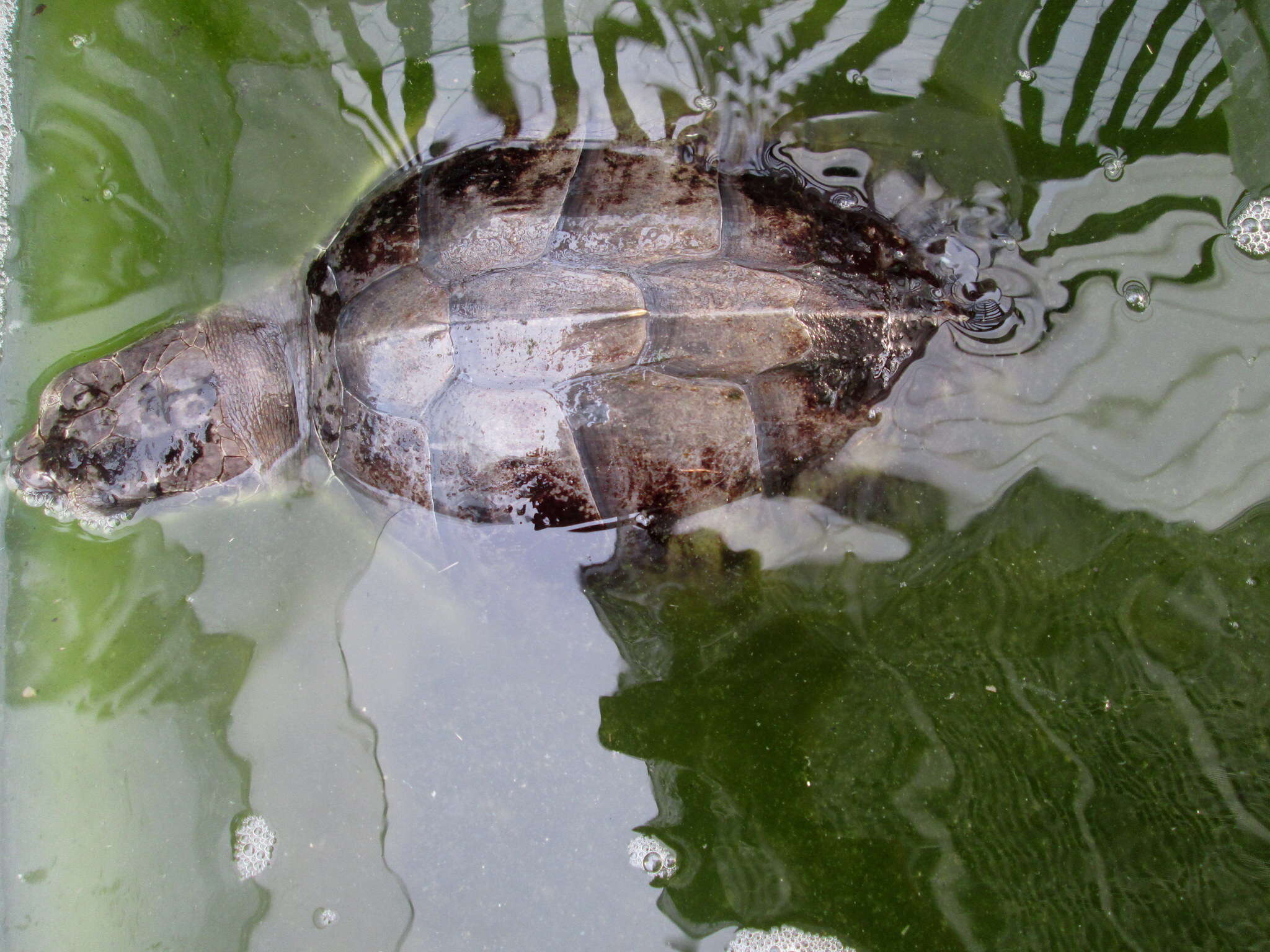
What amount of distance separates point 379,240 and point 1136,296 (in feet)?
7.60

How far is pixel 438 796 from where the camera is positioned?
2.34 metres

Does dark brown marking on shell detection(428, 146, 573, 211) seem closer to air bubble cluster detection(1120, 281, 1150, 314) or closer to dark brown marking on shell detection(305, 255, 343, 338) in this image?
dark brown marking on shell detection(305, 255, 343, 338)

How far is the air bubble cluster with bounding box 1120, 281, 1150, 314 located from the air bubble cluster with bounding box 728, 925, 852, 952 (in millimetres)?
2143

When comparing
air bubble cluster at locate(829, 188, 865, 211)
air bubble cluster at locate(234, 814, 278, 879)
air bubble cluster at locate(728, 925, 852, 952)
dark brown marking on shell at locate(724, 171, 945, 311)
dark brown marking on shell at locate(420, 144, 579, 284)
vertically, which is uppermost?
air bubble cluster at locate(829, 188, 865, 211)

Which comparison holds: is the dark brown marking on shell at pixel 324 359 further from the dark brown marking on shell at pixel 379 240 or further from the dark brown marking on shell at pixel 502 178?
the dark brown marking on shell at pixel 502 178

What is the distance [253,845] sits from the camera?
2.36 metres

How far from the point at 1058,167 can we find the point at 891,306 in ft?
2.62

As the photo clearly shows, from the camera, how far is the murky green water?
2248 mm

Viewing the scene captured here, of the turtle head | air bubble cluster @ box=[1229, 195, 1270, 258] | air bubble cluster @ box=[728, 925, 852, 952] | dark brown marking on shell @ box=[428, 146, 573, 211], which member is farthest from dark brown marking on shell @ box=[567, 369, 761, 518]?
air bubble cluster @ box=[1229, 195, 1270, 258]

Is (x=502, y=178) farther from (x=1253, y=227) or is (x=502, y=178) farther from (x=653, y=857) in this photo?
(x=1253, y=227)

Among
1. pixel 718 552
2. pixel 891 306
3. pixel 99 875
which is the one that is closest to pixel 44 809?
pixel 99 875

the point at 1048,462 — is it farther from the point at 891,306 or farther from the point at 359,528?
the point at 359,528

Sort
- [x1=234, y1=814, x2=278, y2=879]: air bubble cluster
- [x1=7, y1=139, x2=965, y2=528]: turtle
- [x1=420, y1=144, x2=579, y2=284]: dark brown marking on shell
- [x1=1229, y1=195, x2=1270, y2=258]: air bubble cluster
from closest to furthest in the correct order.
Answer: [x1=7, y1=139, x2=965, y2=528]: turtle
[x1=420, y1=144, x2=579, y2=284]: dark brown marking on shell
[x1=1229, y1=195, x2=1270, y2=258]: air bubble cluster
[x1=234, y1=814, x2=278, y2=879]: air bubble cluster

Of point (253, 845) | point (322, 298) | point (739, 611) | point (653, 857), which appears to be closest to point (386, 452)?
point (322, 298)
